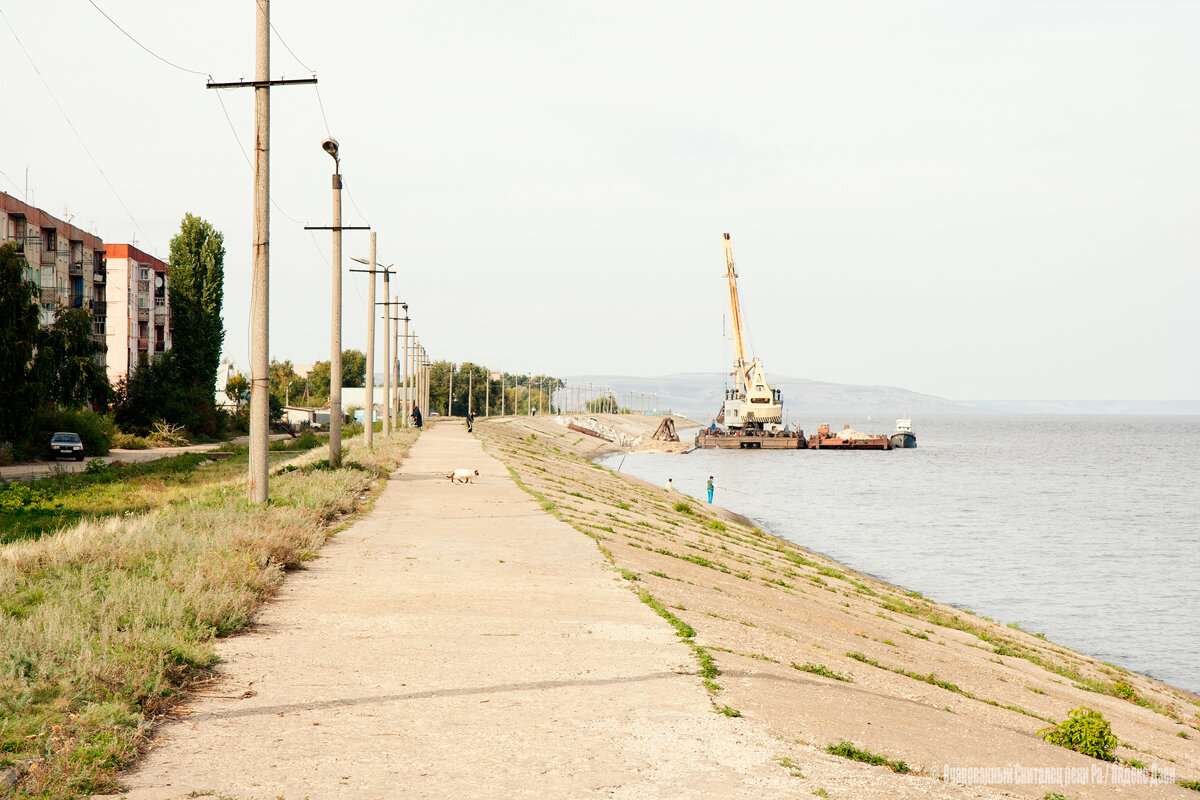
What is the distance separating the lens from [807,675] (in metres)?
10.2

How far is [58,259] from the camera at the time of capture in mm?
71062

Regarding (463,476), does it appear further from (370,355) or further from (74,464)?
(74,464)

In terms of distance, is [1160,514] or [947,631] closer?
[947,631]

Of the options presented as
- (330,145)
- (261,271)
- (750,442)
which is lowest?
(750,442)

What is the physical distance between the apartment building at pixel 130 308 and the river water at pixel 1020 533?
4314 cm

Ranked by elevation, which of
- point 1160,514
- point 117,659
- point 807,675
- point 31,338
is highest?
point 31,338

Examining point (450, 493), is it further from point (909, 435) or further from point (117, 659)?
point (909, 435)

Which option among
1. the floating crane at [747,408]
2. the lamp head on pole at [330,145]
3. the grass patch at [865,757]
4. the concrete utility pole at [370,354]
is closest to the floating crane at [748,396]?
the floating crane at [747,408]

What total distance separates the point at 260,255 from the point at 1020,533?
135 ft

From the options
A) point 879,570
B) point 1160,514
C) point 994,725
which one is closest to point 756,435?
point 1160,514

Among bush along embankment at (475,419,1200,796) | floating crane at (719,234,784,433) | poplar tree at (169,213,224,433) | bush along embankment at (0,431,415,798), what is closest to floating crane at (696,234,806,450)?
floating crane at (719,234,784,433)

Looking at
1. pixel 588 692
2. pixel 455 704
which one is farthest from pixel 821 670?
pixel 455 704

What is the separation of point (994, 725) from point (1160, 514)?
56016 mm

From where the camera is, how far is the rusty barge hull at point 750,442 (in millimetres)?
120875
